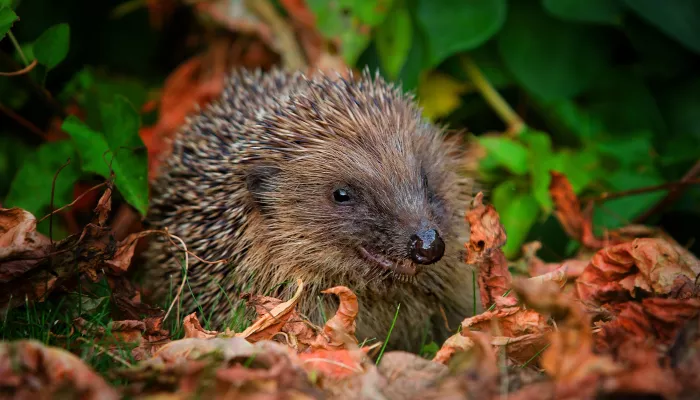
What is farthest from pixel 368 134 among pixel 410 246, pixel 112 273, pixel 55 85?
pixel 55 85

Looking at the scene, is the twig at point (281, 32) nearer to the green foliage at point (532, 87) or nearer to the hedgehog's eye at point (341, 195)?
the green foliage at point (532, 87)

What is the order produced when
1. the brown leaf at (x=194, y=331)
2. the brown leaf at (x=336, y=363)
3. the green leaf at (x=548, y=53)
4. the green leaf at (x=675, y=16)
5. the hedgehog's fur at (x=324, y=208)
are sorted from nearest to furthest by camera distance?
the brown leaf at (x=336, y=363)
the brown leaf at (x=194, y=331)
the hedgehog's fur at (x=324, y=208)
the green leaf at (x=675, y=16)
the green leaf at (x=548, y=53)

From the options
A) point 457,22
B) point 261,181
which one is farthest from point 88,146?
point 457,22

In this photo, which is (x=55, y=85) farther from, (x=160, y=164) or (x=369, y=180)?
(x=369, y=180)

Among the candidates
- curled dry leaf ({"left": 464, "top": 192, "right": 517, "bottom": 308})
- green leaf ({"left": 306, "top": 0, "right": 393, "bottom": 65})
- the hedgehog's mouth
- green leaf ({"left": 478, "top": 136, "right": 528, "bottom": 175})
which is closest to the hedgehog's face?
the hedgehog's mouth

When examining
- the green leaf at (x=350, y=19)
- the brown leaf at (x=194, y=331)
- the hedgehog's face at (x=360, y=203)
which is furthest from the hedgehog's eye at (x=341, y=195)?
the green leaf at (x=350, y=19)

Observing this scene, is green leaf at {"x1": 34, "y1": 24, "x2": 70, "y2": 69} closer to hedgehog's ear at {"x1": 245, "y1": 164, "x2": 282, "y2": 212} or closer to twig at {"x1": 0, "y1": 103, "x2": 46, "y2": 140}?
twig at {"x1": 0, "y1": 103, "x2": 46, "y2": 140}
